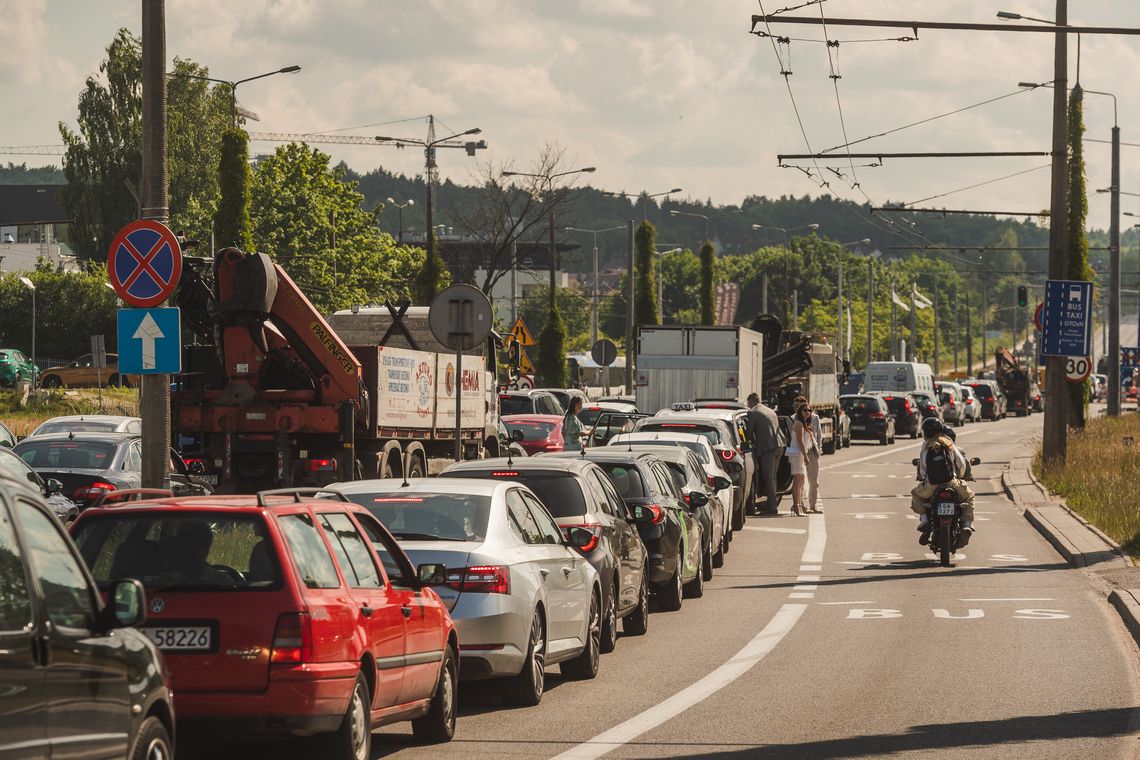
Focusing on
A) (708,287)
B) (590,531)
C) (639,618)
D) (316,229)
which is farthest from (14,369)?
(590,531)

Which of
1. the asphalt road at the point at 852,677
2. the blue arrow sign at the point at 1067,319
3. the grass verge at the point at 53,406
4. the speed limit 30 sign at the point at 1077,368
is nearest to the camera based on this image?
the asphalt road at the point at 852,677

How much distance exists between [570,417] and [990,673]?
18.7m

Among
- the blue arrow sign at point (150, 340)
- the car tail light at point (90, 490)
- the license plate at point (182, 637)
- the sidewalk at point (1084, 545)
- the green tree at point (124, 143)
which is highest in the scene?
the green tree at point (124, 143)

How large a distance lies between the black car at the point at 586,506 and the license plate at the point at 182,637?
226 inches

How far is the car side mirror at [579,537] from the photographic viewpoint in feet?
43.7

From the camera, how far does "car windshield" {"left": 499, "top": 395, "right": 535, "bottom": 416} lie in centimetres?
4553

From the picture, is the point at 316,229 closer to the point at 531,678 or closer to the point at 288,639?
the point at 531,678

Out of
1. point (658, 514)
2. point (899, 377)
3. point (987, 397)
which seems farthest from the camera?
point (987, 397)

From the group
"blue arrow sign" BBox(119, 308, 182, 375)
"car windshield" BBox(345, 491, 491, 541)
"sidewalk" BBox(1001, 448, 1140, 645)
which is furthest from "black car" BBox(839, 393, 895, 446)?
"car windshield" BBox(345, 491, 491, 541)

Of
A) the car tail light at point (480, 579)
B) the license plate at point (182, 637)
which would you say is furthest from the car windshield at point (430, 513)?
the license plate at point (182, 637)

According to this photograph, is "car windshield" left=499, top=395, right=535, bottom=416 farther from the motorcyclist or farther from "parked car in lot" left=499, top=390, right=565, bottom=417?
the motorcyclist

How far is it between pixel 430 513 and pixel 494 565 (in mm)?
668

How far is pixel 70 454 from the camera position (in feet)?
71.7

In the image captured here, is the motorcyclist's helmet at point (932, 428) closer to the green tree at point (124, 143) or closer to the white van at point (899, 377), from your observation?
the white van at point (899, 377)
